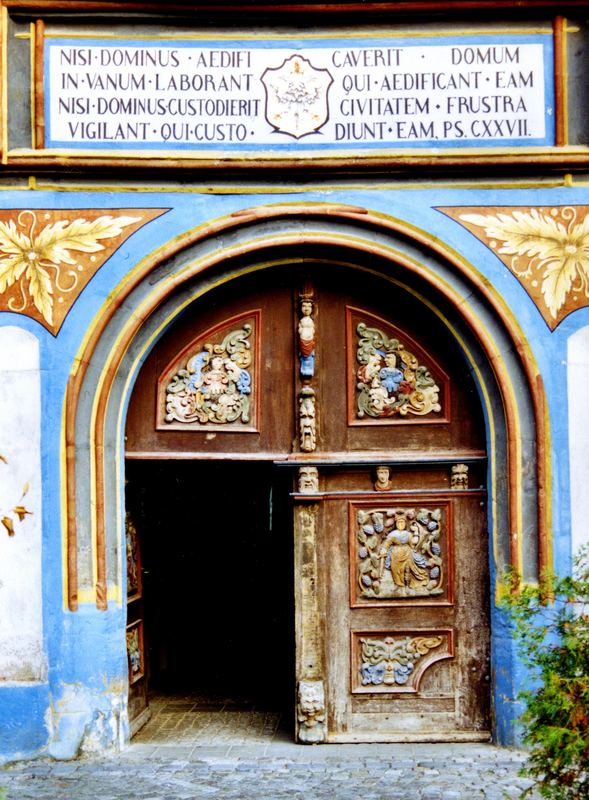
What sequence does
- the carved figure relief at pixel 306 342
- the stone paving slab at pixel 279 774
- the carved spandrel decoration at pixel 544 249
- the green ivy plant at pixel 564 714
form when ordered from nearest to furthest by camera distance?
1. the green ivy plant at pixel 564 714
2. the stone paving slab at pixel 279 774
3. the carved spandrel decoration at pixel 544 249
4. the carved figure relief at pixel 306 342

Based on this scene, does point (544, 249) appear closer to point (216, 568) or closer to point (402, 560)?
point (402, 560)

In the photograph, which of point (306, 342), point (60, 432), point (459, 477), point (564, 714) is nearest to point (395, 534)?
point (459, 477)

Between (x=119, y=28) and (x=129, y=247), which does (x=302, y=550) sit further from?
(x=119, y=28)

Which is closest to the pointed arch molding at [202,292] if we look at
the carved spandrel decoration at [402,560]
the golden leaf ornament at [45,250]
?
the golden leaf ornament at [45,250]

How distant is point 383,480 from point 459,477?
1.69 ft

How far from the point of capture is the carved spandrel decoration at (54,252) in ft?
23.8

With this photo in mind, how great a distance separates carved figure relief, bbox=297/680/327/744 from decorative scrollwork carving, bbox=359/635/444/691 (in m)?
0.33

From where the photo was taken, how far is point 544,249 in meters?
7.27

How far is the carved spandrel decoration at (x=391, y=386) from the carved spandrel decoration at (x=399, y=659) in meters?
1.52

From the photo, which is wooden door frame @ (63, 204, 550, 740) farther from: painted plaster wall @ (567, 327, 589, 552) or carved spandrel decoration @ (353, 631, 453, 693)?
carved spandrel decoration @ (353, 631, 453, 693)

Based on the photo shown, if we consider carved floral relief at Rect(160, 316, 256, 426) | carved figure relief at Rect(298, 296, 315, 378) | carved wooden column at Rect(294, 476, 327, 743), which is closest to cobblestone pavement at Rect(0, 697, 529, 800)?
carved wooden column at Rect(294, 476, 327, 743)

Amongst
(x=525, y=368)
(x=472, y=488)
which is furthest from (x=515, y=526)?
(x=525, y=368)

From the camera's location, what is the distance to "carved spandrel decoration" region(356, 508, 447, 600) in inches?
297

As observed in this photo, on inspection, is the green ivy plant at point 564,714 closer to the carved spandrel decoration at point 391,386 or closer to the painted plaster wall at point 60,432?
the painted plaster wall at point 60,432
